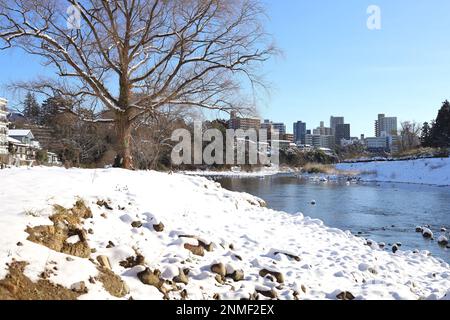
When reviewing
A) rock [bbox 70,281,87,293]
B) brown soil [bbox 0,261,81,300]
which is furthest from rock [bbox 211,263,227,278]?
brown soil [bbox 0,261,81,300]

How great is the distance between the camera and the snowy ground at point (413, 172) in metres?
39.7

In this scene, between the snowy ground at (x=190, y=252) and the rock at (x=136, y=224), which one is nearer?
the snowy ground at (x=190, y=252)

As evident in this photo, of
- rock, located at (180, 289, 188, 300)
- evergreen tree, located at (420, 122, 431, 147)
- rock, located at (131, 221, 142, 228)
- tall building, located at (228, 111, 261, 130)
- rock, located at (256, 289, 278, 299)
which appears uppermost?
evergreen tree, located at (420, 122, 431, 147)

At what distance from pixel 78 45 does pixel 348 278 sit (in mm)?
10880

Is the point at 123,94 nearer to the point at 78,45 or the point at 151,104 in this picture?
the point at 151,104

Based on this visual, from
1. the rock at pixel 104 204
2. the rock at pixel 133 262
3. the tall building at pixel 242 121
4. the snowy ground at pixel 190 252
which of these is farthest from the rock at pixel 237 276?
the tall building at pixel 242 121

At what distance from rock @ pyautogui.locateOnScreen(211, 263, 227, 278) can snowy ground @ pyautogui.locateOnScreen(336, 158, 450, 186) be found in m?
36.4

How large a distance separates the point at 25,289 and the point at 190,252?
8.70 feet

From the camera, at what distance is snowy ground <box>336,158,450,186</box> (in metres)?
39.7

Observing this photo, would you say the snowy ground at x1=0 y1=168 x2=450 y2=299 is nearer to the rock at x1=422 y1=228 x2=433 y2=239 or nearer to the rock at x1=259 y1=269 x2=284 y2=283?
the rock at x1=259 y1=269 x2=284 y2=283

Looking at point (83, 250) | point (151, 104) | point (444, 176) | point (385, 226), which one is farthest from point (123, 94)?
point (444, 176)

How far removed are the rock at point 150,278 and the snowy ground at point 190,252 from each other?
82 mm

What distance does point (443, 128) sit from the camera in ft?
206

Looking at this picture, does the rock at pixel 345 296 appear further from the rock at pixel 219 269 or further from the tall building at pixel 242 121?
the tall building at pixel 242 121
